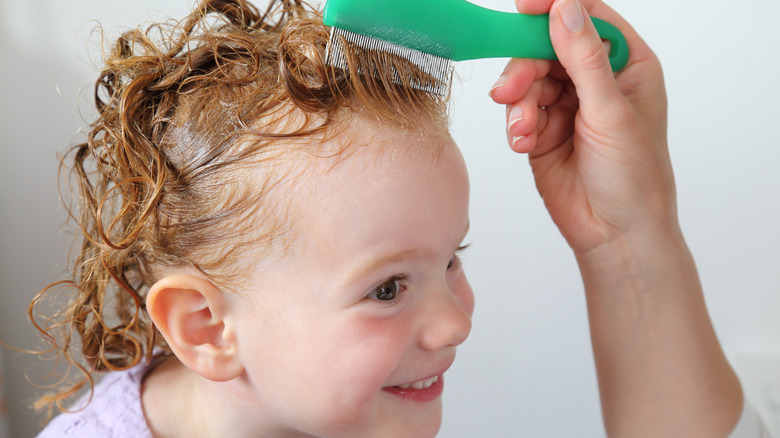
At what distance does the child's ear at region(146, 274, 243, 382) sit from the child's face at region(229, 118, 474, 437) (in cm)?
2

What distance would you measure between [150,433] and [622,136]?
2.03 ft

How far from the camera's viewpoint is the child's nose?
26.2 inches

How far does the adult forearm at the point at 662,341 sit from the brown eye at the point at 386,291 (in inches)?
10.5

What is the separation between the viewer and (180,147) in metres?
0.69

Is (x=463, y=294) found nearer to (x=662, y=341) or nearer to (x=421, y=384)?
(x=421, y=384)

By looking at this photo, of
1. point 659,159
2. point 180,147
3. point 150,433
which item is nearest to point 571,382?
point 659,159

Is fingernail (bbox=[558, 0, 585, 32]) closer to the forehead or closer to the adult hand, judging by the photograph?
the adult hand

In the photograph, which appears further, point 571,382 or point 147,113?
point 571,382

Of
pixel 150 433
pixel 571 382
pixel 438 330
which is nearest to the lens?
pixel 438 330

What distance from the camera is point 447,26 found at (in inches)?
23.6

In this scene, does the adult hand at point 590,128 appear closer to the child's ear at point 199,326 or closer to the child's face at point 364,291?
the child's face at point 364,291

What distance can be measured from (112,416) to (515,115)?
0.58 meters

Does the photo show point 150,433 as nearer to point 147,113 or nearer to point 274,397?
point 274,397

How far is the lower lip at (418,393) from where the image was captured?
0.70 metres
